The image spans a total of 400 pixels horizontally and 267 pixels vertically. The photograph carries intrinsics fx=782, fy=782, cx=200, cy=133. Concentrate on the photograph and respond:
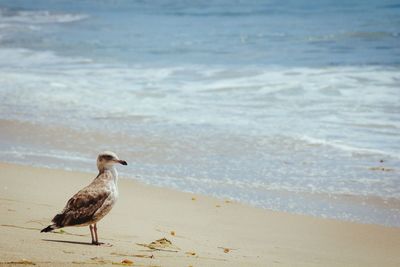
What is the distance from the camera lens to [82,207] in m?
5.34

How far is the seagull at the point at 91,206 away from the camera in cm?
526

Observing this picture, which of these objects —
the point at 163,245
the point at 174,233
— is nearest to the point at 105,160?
the point at 163,245

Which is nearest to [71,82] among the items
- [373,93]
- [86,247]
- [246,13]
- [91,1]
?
[373,93]

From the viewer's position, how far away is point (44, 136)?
1057 cm

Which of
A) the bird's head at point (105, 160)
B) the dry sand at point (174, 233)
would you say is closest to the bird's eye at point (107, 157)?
the bird's head at point (105, 160)

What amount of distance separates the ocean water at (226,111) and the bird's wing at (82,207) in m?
2.56

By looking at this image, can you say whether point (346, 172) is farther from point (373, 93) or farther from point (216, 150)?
point (373, 93)

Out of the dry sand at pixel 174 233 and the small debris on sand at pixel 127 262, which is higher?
the dry sand at pixel 174 233

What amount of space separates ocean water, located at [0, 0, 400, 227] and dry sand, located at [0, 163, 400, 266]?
451 mm

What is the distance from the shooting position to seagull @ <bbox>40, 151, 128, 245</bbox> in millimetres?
5258

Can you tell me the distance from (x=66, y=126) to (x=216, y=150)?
2.52 m

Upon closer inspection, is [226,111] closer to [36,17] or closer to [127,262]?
[127,262]

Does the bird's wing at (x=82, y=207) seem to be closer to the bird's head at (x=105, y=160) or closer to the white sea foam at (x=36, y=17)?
the bird's head at (x=105, y=160)

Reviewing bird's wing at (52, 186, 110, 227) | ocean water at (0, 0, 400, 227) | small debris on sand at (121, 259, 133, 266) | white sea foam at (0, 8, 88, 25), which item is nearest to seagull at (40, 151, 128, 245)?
bird's wing at (52, 186, 110, 227)
